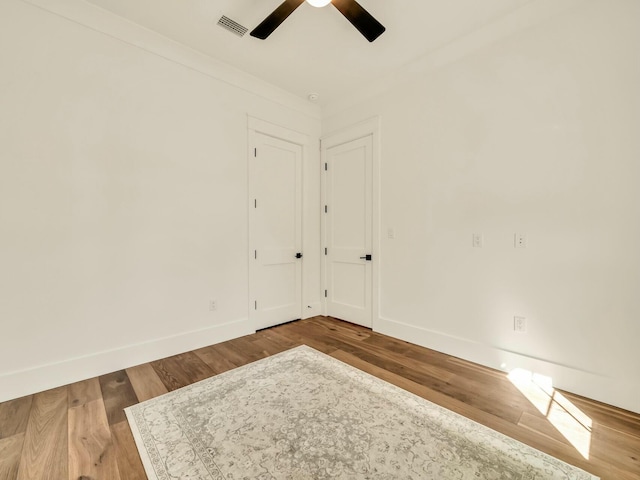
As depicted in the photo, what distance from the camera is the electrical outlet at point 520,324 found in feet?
7.54

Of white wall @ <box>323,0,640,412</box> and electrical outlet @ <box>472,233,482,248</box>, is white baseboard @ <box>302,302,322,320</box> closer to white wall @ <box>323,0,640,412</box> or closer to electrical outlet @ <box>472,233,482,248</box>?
white wall @ <box>323,0,640,412</box>

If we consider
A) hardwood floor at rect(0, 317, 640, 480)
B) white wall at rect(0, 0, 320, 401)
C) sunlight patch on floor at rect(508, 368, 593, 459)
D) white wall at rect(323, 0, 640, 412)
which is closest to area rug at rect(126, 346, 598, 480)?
hardwood floor at rect(0, 317, 640, 480)

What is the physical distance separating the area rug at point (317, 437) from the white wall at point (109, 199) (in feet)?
2.91

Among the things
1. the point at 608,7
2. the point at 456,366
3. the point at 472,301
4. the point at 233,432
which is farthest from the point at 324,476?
the point at 608,7

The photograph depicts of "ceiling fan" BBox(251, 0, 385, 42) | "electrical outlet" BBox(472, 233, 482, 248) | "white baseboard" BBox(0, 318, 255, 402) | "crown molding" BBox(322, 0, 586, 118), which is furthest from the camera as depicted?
"electrical outlet" BBox(472, 233, 482, 248)

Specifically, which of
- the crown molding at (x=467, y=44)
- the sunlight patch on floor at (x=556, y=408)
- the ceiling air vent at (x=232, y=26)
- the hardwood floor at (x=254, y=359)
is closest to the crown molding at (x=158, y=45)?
the ceiling air vent at (x=232, y=26)

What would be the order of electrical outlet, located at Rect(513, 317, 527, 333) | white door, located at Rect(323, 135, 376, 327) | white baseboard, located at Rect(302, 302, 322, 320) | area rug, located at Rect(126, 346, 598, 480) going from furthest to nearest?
white baseboard, located at Rect(302, 302, 322, 320) → white door, located at Rect(323, 135, 376, 327) → electrical outlet, located at Rect(513, 317, 527, 333) → area rug, located at Rect(126, 346, 598, 480)

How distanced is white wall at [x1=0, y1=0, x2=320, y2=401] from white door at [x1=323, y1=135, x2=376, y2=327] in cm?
123

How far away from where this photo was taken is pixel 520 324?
91.3 inches

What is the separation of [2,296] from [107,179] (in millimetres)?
1085

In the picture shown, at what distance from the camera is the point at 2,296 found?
1.96 metres

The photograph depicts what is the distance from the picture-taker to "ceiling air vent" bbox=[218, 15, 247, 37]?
93.1 inches

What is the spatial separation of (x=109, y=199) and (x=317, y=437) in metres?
2.44

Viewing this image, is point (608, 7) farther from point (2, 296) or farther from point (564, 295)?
point (2, 296)
